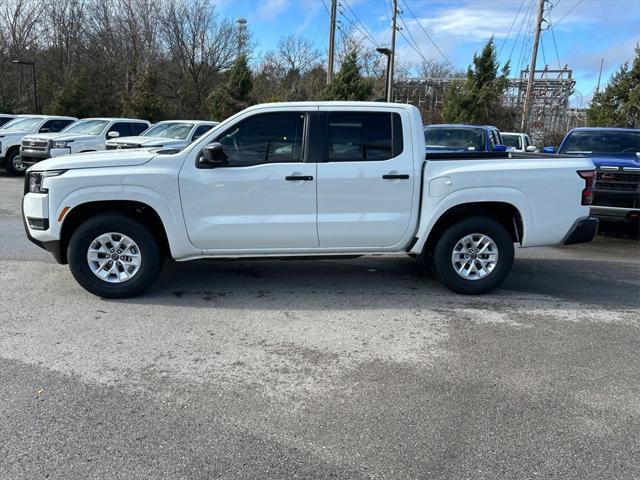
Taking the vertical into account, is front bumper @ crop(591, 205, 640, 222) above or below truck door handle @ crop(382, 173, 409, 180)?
below

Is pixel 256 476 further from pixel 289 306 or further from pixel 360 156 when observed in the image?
pixel 360 156

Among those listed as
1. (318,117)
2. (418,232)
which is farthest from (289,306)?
(318,117)

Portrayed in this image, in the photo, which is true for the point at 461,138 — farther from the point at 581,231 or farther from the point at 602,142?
the point at 581,231

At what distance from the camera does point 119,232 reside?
5.23 m

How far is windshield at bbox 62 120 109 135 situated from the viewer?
15.9m

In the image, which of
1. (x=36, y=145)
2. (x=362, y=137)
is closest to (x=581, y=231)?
(x=362, y=137)

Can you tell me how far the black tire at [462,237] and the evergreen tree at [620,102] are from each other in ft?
66.0

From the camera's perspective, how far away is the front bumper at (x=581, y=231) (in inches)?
223

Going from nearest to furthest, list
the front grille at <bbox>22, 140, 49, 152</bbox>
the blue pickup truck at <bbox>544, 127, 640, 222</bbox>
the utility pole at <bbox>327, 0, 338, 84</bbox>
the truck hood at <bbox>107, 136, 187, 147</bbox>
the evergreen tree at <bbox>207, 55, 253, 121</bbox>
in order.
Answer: the blue pickup truck at <bbox>544, 127, 640, 222</bbox> → the truck hood at <bbox>107, 136, 187, 147</bbox> → the front grille at <bbox>22, 140, 49, 152</bbox> → the utility pole at <bbox>327, 0, 338, 84</bbox> → the evergreen tree at <bbox>207, 55, 253, 121</bbox>

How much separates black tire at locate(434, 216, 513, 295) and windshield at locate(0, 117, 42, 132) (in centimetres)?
1577

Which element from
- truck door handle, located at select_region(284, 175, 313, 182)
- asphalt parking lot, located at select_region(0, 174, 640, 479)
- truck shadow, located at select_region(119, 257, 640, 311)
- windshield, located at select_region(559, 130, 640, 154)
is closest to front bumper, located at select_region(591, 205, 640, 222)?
truck shadow, located at select_region(119, 257, 640, 311)

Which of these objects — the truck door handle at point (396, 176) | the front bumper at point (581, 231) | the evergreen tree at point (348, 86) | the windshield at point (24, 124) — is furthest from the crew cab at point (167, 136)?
the evergreen tree at point (348, 86)

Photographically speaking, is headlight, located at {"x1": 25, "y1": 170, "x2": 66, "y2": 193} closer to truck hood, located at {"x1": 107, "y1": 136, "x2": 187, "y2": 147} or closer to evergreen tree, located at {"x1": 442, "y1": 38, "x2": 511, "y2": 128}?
truck hood, located at {"x1": 107, "y1": 136, "x2": 187, "y2": 147}

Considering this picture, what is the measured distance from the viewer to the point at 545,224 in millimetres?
5605
